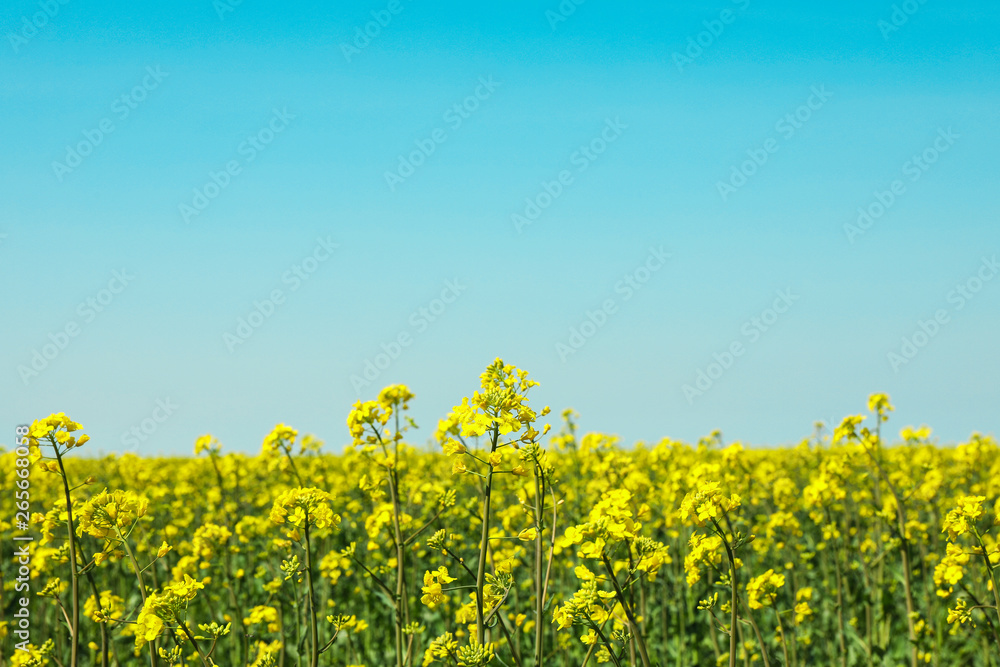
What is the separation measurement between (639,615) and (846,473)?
2140 mm

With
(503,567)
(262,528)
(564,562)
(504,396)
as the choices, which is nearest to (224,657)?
(262,528)

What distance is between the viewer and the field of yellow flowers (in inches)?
135

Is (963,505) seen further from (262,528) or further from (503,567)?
(262,528)

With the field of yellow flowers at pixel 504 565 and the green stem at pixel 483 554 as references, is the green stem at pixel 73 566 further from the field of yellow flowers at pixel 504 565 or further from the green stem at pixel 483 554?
the green stem at pixel 483 554

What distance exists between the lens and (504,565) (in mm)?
3617

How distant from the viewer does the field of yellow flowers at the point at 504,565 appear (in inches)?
135

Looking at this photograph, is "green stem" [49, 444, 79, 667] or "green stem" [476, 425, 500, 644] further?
"green stem" [49, 444, 79, 667]

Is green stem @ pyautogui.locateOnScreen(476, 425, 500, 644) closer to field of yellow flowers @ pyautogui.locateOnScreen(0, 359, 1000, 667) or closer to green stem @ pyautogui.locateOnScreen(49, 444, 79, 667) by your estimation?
field of yellow flowers @ pyautogui.locateOnScreen(0, 359, 1000, 667)

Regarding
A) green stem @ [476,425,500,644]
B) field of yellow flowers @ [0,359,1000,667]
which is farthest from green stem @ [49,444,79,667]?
green stem @ [476,425,500,644]

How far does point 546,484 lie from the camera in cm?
367

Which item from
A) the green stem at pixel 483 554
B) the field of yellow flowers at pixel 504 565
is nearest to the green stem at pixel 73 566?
the field of yellow flowers at pixel 504 565

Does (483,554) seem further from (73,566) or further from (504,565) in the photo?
(73,566)

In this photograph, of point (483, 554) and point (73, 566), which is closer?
point (483, 554)

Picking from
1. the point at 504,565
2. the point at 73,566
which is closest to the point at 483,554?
the point at 504,565
